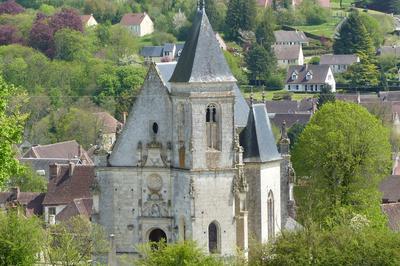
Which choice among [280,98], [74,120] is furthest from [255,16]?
[74,120]

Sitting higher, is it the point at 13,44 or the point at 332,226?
the point at 13,44

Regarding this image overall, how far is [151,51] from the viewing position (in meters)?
181

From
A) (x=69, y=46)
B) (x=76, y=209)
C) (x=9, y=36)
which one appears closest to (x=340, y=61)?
(x=69, y=46)

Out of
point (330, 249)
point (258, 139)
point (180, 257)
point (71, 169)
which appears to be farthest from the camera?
point (71, 169)

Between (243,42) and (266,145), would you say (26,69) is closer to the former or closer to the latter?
(243,42)

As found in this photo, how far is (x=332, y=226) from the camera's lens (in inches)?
2827

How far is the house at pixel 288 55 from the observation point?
607ft

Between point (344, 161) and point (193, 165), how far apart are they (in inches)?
649

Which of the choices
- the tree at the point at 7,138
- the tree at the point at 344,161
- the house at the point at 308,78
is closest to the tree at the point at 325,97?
the house at the point at 308,78

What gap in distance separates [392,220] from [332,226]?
63.3ft

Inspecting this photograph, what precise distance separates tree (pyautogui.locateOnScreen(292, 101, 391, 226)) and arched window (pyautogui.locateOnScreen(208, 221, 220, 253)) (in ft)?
36.9

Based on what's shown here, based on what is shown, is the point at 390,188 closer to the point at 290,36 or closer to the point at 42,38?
the point at 42,38

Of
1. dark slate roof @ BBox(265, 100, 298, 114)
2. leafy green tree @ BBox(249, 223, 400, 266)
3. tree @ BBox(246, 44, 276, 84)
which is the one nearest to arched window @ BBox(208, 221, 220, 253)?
leafy green tree @ BBox(249, 223, 400, 266)

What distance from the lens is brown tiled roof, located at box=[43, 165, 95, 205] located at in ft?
318
